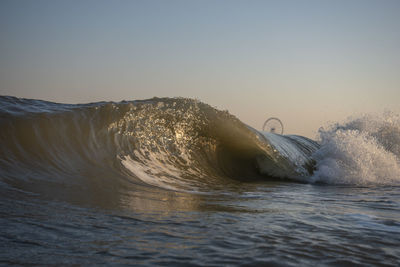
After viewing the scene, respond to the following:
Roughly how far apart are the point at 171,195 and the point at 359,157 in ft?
19.2

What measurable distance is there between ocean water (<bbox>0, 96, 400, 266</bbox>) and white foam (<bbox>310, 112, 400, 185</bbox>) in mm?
37

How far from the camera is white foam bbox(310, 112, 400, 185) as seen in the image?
24.5ft

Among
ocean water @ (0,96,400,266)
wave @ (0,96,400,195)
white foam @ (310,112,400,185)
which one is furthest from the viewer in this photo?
white foam @ (310,112,400,185)

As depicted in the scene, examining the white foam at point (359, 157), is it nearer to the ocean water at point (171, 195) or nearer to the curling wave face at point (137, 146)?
the ocean water at point (171, 195)

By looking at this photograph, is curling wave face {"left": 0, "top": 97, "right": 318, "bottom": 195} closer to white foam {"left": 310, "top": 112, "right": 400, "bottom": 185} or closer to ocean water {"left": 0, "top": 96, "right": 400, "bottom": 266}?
ocean water {"left": 0, "top": 96, "right": 400, "bottom": 266}

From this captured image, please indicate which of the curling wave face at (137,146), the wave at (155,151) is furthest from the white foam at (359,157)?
the curling wave face at (137,146)

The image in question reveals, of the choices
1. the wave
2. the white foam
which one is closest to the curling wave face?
the wave

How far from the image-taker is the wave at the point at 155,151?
4.23 meters

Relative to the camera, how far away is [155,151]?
5.95 meters

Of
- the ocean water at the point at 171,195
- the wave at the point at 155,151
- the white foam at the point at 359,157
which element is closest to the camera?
the ocean water at the point at 171,195

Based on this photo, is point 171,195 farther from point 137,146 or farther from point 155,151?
point 155,151

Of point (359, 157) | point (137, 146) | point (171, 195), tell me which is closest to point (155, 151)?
point (137, 146)

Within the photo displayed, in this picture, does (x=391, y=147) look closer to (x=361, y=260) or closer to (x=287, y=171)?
(x=287, y=171)

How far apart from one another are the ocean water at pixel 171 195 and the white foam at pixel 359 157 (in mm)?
37
